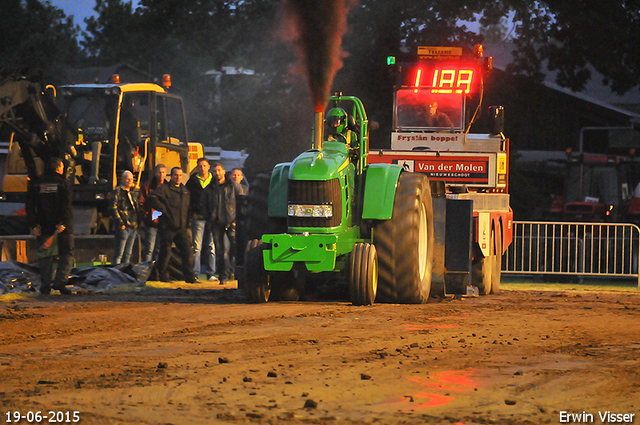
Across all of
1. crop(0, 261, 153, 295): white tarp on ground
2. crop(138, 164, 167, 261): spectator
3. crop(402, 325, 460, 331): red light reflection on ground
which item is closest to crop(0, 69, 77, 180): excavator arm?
crop(138, 164, 167, 261): spectator

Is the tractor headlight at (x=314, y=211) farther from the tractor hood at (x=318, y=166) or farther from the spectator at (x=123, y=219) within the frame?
the spectator at (x=123, y=219)

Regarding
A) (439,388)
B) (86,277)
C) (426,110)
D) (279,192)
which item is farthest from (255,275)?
(426,110)

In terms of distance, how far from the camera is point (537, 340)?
29.8 ft

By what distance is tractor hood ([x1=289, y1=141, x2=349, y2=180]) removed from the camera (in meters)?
11.4

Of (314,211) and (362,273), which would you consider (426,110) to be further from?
(362,273)

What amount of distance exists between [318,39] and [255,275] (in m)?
3.49

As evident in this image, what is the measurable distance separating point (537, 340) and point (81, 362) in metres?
4.16

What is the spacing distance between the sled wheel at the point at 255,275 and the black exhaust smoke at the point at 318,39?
1832 mm

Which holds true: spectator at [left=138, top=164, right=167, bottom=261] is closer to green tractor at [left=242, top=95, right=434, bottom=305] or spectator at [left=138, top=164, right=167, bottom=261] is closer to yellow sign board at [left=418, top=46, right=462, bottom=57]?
green tractor at [left=242, top=95, right=434, bottom=305]

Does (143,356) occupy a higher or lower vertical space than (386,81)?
lower

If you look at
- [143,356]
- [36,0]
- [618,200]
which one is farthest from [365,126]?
[36,0]

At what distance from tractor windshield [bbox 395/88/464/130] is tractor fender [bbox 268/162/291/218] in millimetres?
5423

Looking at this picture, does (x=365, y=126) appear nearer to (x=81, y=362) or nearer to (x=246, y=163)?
(x=81, y=362)

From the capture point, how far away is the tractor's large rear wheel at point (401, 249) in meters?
11.8
